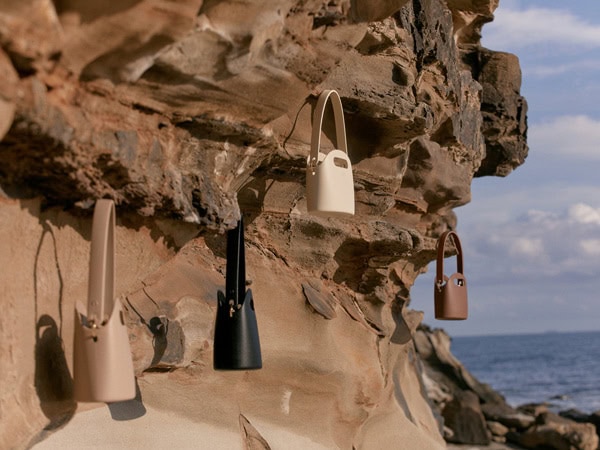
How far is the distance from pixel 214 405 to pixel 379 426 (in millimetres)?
1795

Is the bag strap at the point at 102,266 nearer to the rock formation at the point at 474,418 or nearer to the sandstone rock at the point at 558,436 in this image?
the rock formation at the point at 474,418

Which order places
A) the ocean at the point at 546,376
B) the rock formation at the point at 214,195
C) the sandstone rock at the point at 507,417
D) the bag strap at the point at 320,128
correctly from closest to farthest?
the rock formation at the point at 214,195 < the bag strap at the point at 320,128 < the sandstone rock at the point at 507,417 < the ocean at the point at 546,376

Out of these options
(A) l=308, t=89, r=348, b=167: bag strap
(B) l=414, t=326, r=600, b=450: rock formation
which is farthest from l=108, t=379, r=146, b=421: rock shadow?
(B) l=414, t=326, r=600, b=450: rock formation

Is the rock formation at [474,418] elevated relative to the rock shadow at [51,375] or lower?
lower

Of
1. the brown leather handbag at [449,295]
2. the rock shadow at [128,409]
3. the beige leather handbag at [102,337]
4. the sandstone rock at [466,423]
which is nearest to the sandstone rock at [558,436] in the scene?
the sandstone rock at [466,423]

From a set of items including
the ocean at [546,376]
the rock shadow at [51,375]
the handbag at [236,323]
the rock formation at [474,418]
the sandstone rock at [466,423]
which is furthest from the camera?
the ocean at [546,376]

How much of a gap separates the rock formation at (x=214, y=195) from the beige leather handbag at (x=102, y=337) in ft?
0.69

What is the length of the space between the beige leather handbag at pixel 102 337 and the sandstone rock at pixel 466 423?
10.4 meters

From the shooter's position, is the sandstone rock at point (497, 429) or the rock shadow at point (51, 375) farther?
the sandstone rock at point (497, 429)

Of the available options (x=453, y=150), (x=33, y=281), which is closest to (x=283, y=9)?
(x=33, y=281)

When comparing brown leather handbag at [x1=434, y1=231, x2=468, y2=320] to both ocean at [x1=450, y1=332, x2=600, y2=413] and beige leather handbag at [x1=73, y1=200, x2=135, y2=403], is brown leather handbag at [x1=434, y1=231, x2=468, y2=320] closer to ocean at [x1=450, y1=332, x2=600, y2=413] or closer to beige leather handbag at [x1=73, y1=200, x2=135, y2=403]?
beige leather handbag at [x1=73, y1=200, x2=135, y2=403]

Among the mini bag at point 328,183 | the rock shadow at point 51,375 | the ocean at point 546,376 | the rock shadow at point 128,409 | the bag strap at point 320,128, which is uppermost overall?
the bag strap at point 320,128

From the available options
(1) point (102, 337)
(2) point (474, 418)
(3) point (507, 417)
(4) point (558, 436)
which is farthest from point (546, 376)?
(1) point (102, 337)

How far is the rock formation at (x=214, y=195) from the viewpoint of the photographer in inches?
101
